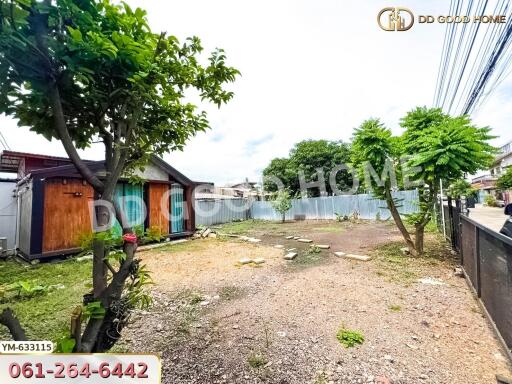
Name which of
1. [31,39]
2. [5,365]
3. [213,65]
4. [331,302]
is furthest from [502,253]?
[31,39]

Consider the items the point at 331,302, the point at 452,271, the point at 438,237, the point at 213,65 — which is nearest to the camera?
the point at 213,65

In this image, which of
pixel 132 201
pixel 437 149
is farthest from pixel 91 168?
pixel 437 149

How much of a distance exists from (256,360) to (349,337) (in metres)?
1.12

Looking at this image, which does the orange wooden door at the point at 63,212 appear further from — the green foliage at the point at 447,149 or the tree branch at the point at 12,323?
the green foliage at the point at 447,149

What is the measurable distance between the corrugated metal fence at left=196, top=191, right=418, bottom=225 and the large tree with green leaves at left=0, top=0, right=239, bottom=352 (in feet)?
47.8

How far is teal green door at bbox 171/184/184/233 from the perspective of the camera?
10574 millimetres

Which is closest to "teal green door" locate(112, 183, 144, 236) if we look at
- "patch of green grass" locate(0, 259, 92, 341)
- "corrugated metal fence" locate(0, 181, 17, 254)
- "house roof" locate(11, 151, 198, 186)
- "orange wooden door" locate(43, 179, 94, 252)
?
"orange wooden door" locate(43, 179, 94, 252)

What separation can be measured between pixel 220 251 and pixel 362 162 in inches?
199

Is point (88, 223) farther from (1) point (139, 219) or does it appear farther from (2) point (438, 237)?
(2) point (438, 237)

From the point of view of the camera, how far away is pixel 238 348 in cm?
266

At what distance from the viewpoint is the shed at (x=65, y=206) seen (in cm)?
695

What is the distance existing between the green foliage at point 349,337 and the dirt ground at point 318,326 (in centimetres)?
6

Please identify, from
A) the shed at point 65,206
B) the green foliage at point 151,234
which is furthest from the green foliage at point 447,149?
the shed at point 65,206

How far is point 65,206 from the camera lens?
757 centimetres
